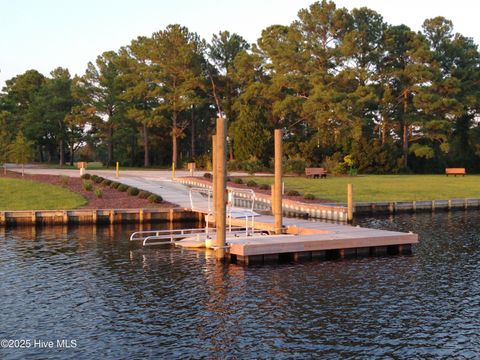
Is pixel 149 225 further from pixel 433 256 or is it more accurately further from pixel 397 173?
pixel 397 173

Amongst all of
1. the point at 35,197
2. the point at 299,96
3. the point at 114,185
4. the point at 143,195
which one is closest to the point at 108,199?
the point at 143,195

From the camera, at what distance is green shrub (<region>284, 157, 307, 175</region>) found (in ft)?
213

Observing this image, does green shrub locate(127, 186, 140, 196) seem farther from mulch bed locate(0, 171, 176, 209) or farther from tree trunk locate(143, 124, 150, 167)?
tree trunk locate(143, 124, 150, 167)

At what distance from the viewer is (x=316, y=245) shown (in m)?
23.1

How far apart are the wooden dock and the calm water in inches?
33.0

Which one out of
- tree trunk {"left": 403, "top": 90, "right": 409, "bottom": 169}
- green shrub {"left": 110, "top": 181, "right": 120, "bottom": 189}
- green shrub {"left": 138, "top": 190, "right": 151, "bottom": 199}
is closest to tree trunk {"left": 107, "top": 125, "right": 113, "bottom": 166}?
tree trunk {"left": 403, "top": 90, "right": 409, "bottom": 169}

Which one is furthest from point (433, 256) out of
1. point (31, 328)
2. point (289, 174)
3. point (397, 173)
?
point (397, 173)

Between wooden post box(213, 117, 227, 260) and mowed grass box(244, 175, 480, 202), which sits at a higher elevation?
wooden post box(213, 117, 227, 260)

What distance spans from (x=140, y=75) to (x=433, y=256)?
66.0 metres

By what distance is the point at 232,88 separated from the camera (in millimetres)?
85562

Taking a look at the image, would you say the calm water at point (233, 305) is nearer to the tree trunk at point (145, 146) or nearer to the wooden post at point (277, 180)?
the wooden post at point (277, 180)

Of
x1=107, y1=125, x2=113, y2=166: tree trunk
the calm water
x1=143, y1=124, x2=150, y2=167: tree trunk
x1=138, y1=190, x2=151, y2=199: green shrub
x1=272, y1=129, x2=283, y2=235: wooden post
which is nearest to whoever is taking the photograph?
the calm water

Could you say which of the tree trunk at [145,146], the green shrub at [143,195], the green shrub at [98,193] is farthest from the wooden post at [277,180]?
the tree trunk at [145,146]

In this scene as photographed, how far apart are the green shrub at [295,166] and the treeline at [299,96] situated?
4.32 meters
